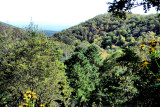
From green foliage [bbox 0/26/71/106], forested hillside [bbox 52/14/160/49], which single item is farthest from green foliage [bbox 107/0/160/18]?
forested hillside [bbox 52/14/160/49]

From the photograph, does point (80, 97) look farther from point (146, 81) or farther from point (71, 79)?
point (146, 81)

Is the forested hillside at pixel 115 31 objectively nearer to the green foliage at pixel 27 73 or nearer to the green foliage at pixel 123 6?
the green foliage at pixel 27 73

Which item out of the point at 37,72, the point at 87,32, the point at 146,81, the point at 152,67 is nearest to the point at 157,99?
the point at 146,81

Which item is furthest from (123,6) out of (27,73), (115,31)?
(115,31)

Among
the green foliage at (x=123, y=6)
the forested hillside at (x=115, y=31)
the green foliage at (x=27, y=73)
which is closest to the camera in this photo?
the green foliage at (x=123, y=6)

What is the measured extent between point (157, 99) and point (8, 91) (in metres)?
6.70

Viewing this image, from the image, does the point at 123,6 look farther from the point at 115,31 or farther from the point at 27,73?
the point at 115,31

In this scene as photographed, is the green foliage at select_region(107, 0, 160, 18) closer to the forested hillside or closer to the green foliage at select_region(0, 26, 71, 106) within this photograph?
the green foliage at select_region(0, 26, 71, 106)

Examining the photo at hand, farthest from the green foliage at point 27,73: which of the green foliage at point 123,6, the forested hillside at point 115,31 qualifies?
the forested hillside at point 115,31

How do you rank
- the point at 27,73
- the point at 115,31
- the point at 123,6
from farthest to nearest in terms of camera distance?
the point at 115,31 < the point at 27,73 < the point at 123,6

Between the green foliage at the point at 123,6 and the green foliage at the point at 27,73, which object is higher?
the green foliage at the point at 123,6

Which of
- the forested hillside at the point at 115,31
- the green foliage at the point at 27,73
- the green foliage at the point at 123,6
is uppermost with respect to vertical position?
the forested hillside at the point at 115,31

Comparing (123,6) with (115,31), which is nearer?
(123,6)

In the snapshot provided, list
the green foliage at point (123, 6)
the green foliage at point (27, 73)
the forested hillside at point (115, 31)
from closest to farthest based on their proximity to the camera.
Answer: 1. the green foliage at point (123, 6)
2. the green foliage at point (27, 73)
3. the forested hillside at point (115, 31)
